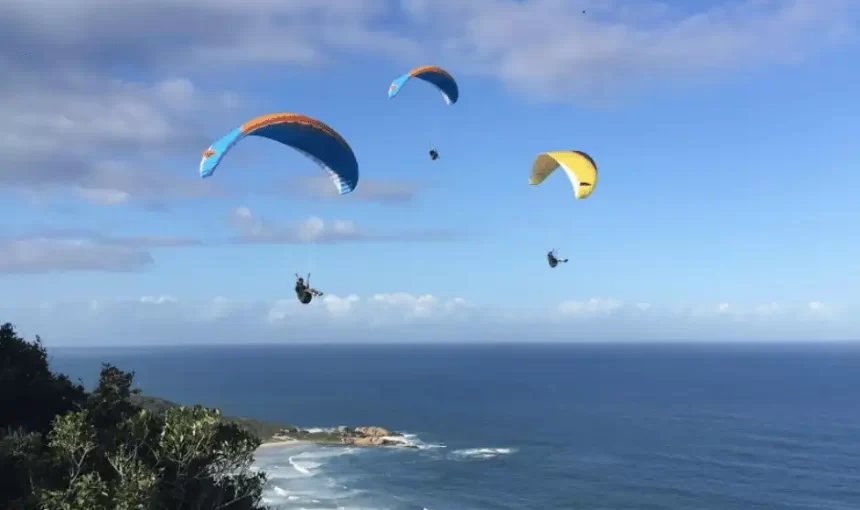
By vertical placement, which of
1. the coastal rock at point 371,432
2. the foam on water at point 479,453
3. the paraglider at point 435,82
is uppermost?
the paraglider at point 435,82

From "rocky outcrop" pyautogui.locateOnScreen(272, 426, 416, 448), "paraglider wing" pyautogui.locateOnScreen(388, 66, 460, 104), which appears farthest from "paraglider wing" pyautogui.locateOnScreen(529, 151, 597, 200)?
"rocky outcrop" pyautogui.locateOnScreen(272, 426, 416, 448)

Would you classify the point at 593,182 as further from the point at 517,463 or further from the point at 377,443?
the point at 377,443

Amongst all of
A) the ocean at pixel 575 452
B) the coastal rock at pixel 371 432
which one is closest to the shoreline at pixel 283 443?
the ocean at pixel 575 452

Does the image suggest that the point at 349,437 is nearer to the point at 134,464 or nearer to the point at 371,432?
the point at 371,432

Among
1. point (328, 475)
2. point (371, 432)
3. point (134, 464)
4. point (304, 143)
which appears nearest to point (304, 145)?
point (304, 143)

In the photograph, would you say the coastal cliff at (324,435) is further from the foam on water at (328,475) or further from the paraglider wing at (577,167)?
the paraglider wing at (577,167)

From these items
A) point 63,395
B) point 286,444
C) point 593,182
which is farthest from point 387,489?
point 593,182

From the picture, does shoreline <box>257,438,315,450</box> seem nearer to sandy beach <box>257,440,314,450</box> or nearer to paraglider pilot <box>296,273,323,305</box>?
sandy beach <box>257,440,314,450</box>
